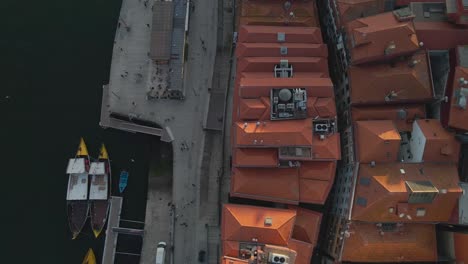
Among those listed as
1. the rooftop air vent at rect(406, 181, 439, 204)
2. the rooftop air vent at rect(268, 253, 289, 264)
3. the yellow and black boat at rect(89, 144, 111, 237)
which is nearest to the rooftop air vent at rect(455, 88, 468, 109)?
the rooftop air vent at rect(406, 181, 439, 204)

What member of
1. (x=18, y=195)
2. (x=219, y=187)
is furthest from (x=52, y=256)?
(x=219, y=187)

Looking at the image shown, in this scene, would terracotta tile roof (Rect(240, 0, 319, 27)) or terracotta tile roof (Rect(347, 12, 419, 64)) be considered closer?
terracotta tile roof (Rect(347, 12, 419, 64))

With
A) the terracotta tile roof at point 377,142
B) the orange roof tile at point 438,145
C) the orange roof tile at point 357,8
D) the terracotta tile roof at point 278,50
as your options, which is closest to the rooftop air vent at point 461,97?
the orange roof tile at point 438,145

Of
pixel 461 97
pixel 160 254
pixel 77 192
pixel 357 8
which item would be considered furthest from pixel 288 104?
pixel 77 192

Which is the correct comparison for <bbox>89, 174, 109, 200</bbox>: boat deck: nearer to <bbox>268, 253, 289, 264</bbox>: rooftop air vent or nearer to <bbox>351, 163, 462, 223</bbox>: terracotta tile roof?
<bbox>268, 253, 289, 264</bbox>: rooftop air vent

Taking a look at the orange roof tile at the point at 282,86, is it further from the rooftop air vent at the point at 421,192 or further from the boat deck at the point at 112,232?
the boat deck at the point at 112,232

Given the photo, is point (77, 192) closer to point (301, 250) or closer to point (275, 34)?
point (301, 250)

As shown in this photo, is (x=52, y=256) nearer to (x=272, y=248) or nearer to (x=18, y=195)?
(x=18, y=195)
